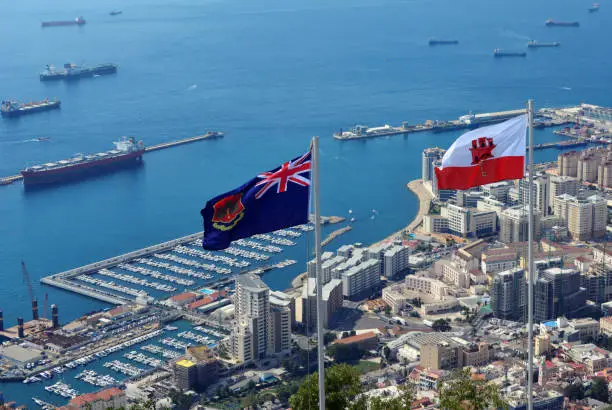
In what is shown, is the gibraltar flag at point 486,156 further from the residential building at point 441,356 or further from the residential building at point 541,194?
the residential building at point 541,194

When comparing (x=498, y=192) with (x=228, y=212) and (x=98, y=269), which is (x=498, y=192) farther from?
(x=228, y=212)

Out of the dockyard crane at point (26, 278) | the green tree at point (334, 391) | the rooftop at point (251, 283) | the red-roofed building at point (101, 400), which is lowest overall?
the dockyard crane at point (26, 278)

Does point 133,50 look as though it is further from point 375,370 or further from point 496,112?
point 375,370

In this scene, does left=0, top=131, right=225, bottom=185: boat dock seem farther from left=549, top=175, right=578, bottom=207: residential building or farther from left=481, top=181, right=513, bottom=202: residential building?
left=549, top=175, right=578, bottom=207: residential building

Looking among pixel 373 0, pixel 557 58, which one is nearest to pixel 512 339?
pixel 557 58

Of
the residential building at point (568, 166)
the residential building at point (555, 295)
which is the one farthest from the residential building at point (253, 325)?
the residential building at point (568, 166)
